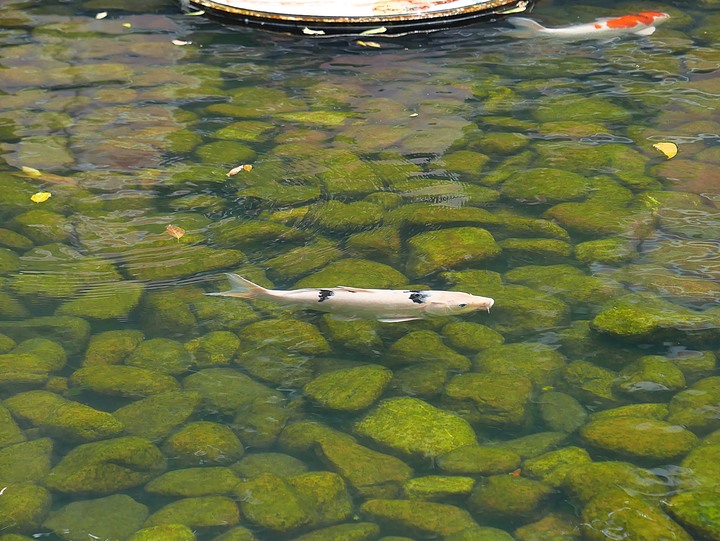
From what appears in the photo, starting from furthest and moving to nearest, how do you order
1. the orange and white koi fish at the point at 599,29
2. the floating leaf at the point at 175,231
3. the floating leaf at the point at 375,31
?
the floating leaf at the point at 375,31 < the orange and white koi fish at the point at 599,29 < the floating leaf at the point at 175,231

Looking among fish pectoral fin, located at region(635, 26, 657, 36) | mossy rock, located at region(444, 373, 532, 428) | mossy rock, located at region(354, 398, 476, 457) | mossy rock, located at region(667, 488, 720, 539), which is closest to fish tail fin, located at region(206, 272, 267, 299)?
mossy rock, located at region(354, 398, 476, 457)

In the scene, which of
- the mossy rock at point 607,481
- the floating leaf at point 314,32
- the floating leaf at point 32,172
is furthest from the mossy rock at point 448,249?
the floating leaf at point 314,32

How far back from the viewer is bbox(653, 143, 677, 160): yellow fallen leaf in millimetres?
6312

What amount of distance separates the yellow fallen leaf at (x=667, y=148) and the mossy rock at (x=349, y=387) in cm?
316

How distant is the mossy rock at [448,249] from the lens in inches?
203

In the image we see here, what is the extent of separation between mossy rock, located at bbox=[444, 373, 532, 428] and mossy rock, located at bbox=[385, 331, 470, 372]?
0.14m

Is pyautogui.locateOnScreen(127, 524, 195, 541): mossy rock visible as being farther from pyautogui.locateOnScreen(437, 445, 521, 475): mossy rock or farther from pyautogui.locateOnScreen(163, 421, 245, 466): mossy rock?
pyautogui.locateOnScreen(437, 445, 521, 475): mossy rock

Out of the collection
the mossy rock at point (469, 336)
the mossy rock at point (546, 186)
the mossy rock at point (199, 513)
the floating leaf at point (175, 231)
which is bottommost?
the mossy rock at point (199, 513)

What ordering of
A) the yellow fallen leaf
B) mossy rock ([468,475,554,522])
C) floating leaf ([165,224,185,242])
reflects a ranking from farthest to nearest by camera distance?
the yellow fallen leaf < floating leaf ([165,224,185,242]) < mossy rock ([468,475,554,522])

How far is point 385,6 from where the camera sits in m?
8.70

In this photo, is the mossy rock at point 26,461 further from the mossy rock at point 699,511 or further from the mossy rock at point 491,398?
the mossy rock at point 699,511

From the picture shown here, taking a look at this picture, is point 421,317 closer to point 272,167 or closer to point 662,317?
point 662,317

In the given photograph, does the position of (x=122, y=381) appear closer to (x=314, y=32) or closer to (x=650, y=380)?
(x=650, y=380)

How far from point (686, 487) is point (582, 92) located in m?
4.52
